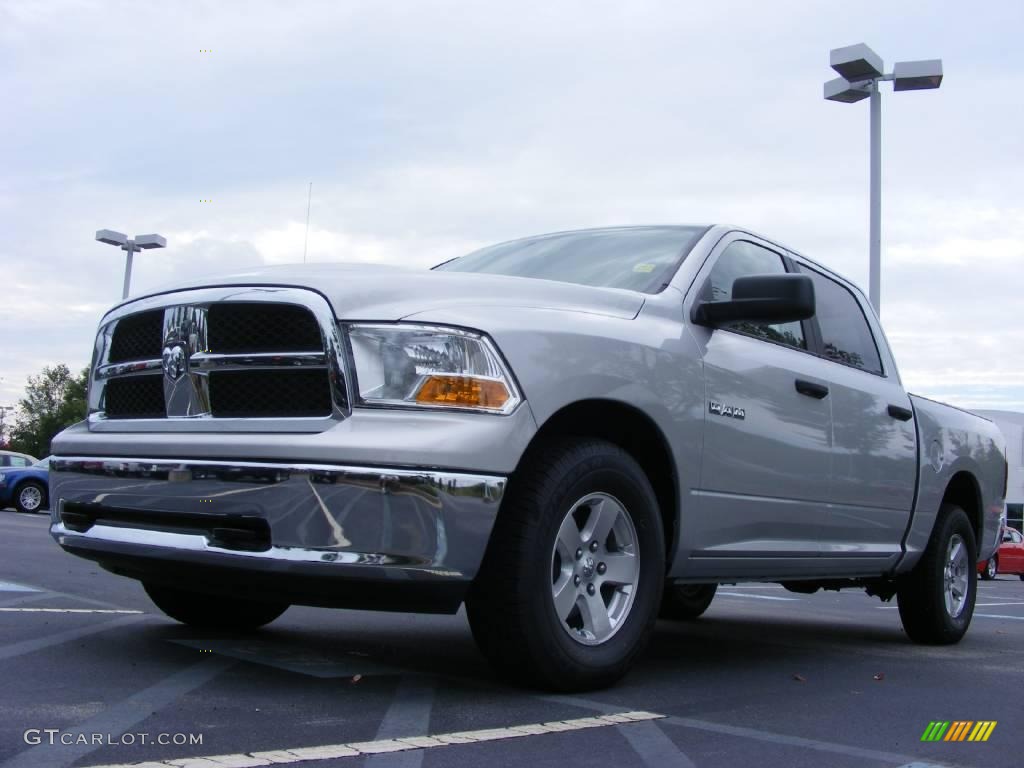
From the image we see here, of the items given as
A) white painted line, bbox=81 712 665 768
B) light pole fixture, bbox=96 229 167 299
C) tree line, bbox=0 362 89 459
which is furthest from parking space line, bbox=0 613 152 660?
tree line, bbox=0 362 89 459

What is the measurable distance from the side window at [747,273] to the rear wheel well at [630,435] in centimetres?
77

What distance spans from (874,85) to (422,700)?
Result: 16.4m

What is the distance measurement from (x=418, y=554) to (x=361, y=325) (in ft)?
2.39

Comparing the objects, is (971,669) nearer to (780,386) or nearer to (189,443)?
(780,386)

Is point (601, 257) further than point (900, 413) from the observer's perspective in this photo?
No

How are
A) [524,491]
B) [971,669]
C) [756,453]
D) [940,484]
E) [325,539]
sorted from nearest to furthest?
1. [325,539]
2. [524,491]
3. [756,453]
4. [971,669]
5. [940,484]

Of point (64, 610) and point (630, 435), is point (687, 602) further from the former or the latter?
point (64, 610)

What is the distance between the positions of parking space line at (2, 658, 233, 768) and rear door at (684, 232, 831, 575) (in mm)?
1827

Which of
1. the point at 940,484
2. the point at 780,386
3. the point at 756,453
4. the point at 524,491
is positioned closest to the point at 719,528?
the point at 756,453

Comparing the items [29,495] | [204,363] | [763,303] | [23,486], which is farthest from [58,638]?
[29,495]

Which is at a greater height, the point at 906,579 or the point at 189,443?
the point at 189,443

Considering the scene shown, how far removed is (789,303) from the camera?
4559 mm

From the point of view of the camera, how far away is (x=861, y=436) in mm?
5758

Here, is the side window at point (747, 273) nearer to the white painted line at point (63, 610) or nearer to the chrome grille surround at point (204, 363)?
the chrome grille surround at point (204, 363)
